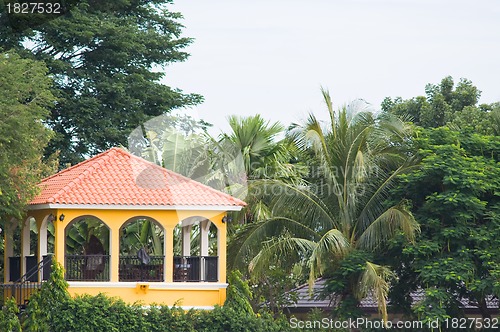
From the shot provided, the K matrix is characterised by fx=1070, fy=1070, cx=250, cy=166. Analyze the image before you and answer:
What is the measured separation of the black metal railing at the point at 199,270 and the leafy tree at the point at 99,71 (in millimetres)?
9628

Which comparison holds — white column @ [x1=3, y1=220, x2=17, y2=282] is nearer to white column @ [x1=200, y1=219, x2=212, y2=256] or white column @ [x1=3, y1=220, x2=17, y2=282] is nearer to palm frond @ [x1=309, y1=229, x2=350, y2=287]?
white column @ [x1=200, y1=219, x2=212, y2=256]

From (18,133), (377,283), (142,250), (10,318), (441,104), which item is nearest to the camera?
(10,318)

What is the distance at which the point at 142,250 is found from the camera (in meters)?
27.6

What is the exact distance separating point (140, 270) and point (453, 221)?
835cm

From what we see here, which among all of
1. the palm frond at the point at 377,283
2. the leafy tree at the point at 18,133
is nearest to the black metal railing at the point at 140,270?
the leafy tree at the point at 18,133

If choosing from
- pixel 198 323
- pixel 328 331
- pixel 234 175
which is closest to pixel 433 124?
pixel 234 175

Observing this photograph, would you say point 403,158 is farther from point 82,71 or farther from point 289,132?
point 82,71

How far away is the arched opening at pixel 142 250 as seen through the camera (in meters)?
27.9

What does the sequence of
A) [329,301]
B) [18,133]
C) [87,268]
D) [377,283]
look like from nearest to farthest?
[18,133]
[377,283]
[87,268]
[329,301]

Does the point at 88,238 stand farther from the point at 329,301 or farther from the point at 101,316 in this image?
the point at 329,301

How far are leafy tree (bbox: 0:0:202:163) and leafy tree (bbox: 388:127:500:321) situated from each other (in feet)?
41.6

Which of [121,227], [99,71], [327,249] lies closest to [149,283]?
[121,227]

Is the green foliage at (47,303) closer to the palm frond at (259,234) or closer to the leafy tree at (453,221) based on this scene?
the palm frond at (259,234)

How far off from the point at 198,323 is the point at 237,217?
6.79 metres
